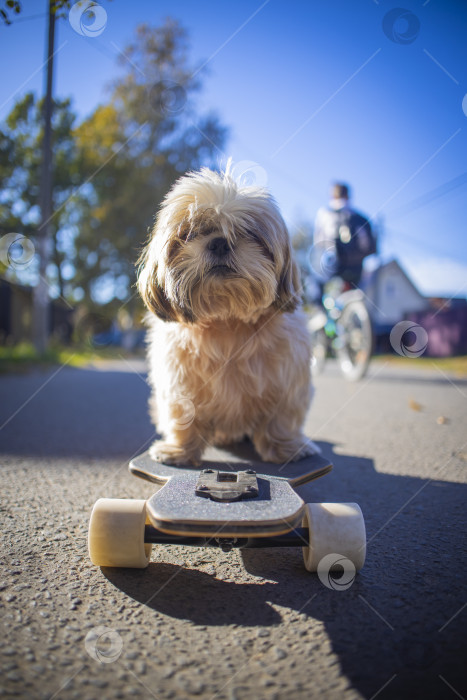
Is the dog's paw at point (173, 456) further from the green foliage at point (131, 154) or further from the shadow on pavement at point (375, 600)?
the green foliage at point (131, 154)

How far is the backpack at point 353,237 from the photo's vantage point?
587 centimetres

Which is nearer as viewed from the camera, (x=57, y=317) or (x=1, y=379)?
(x=1, y=379)

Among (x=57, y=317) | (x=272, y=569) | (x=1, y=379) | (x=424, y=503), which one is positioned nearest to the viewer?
(x=272, y=569)

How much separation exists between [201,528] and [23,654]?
50cm

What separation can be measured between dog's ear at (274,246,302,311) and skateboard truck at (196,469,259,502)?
3.24 feet

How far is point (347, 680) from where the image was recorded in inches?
40.8

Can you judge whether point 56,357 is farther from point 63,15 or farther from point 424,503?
point 424,503

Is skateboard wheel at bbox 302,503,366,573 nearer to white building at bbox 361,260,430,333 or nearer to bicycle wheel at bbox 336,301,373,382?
bicycle wheel at bbox 336,301,373,382

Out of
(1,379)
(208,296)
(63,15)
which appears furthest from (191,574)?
(1,379)

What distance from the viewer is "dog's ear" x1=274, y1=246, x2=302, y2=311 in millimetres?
2385

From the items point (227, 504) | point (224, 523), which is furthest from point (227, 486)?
point (224, 523)

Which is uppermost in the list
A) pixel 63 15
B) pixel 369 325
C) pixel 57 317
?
pixel 63 15

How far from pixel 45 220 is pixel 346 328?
22.3 ft

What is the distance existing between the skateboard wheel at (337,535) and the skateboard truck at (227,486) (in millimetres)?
213
